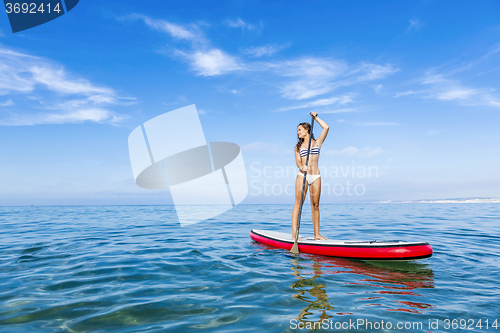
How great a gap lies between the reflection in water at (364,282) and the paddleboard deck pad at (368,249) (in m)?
0.18

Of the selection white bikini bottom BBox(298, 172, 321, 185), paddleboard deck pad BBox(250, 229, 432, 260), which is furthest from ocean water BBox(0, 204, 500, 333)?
white bikini bottom BBox(298, 172, 321, 185)

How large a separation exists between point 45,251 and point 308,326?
7.30 meters

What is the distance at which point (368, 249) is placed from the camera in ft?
19.6

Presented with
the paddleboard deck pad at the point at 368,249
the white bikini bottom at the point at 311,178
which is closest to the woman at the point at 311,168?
the white bikini bottom at the point at 311,178

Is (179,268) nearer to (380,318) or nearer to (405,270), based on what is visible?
(380,318)

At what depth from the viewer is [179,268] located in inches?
220

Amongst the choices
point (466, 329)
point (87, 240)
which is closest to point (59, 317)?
point (466, 329)

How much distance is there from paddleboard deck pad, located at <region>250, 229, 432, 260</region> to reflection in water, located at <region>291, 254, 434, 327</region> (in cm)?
18

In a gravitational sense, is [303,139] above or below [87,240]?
above

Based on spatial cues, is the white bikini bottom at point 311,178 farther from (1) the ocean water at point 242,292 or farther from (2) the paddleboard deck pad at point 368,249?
(1) the ocean water at point 242,292

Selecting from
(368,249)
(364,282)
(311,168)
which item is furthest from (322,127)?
(364,282)

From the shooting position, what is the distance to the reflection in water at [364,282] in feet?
12.0

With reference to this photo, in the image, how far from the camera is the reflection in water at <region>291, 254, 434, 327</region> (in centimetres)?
367

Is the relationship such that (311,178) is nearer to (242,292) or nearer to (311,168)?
(311,168)
